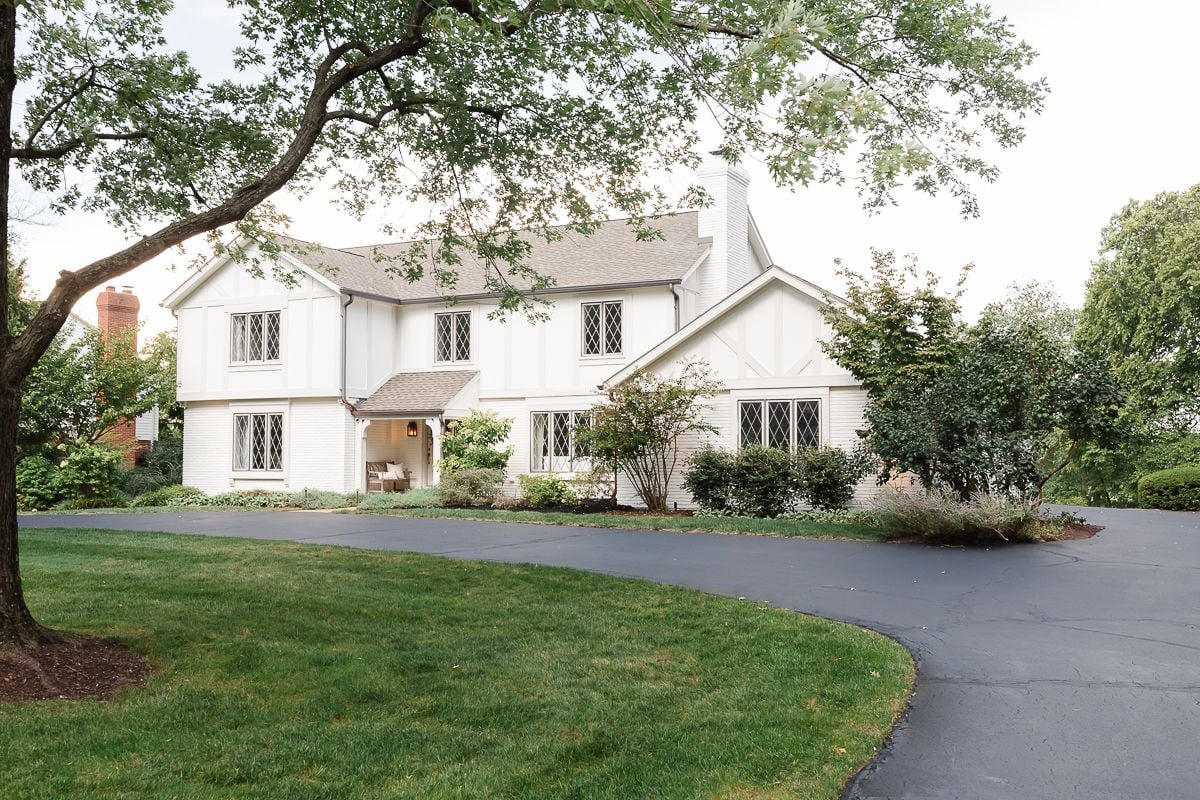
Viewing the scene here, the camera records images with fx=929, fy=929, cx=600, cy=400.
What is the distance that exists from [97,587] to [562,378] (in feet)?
50.6

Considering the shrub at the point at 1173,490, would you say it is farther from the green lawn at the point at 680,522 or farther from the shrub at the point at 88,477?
the shrub at the point at 88,477

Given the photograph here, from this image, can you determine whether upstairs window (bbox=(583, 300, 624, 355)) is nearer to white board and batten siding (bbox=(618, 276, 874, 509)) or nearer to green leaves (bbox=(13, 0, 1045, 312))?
white board and batten siding (bbox=(618, 276, 874, 509))

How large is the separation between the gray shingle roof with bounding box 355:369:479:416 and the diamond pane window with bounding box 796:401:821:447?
911 cm

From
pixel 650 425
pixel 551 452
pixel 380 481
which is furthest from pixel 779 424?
pixel 380 481

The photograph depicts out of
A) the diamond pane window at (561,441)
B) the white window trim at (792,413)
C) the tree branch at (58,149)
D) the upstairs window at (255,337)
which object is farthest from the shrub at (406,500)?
the tree branch at (58,149)

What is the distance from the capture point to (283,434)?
85.5 feet

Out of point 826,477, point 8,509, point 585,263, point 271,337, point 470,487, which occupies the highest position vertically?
point 585,263

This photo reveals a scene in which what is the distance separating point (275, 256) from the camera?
11.4 m

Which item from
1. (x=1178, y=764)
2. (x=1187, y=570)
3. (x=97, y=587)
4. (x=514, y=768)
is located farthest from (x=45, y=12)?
(x=1187, y=570)

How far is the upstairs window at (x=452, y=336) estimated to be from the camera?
25766mm

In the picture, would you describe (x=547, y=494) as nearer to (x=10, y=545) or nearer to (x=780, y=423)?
(x=780, y=423)

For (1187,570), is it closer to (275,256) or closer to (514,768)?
(514,768)

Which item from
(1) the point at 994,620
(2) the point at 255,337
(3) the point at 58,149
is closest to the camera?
(1) the point at 994,620

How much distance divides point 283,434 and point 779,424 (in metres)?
14.1
